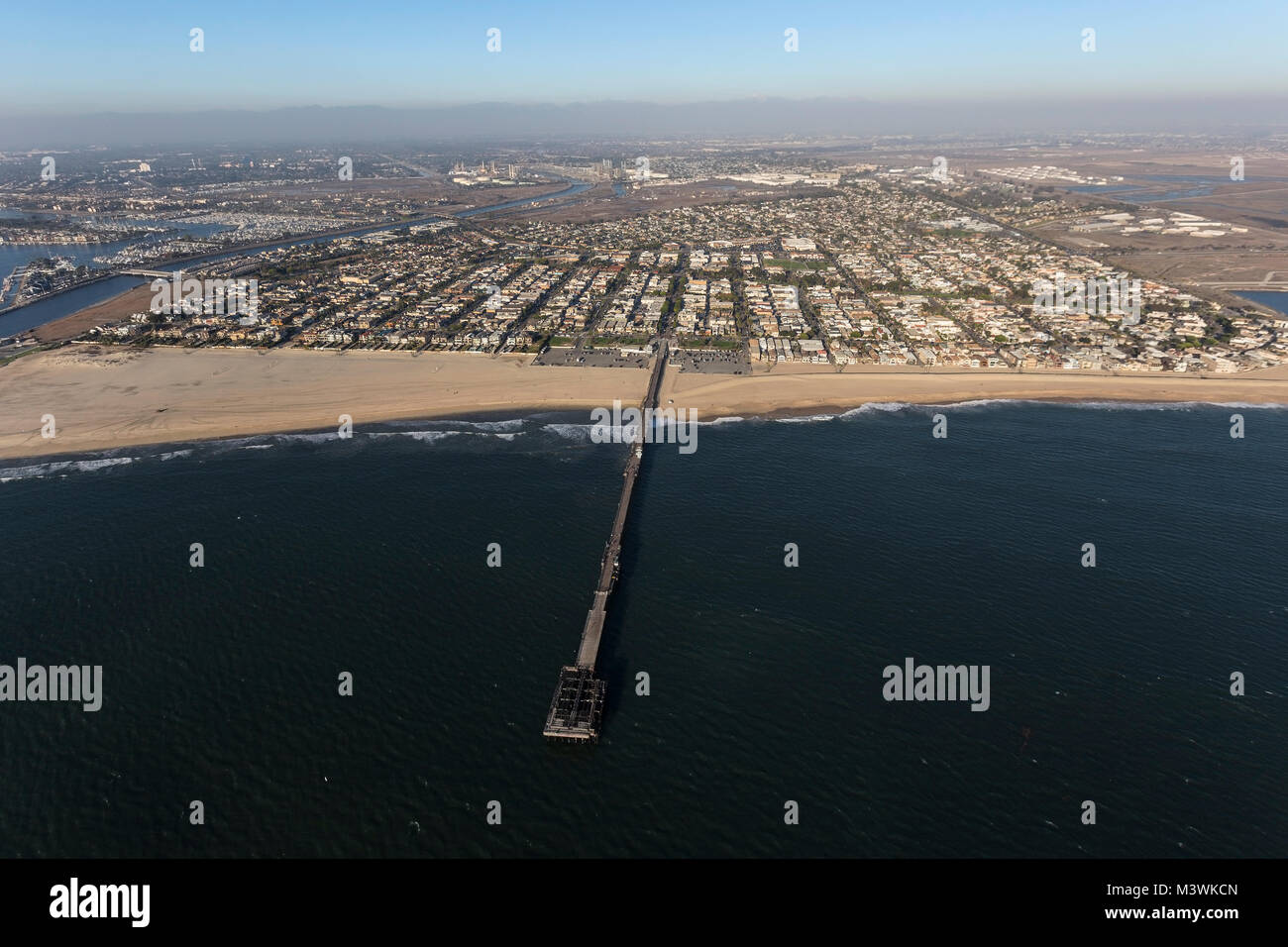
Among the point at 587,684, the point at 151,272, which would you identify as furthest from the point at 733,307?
the point at 151,272

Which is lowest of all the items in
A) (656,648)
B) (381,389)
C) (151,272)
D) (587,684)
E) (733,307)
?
(587,684)

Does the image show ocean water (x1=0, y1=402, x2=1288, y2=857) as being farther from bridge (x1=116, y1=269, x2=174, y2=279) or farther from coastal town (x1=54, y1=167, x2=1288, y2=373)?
bridge (x1=116, y1=269, x2=174, y2=279)

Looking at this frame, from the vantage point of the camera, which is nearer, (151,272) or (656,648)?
(656,648)

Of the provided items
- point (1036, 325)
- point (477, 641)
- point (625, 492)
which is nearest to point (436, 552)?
point (477, 641)

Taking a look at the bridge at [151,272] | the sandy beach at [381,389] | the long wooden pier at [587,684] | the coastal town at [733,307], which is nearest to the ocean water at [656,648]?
the long wooden pier at [587,684]

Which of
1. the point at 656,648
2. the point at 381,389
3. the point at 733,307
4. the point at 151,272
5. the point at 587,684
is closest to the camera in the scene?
the point at 587,684

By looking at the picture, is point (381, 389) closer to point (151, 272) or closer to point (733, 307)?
→ point (733, 307)
